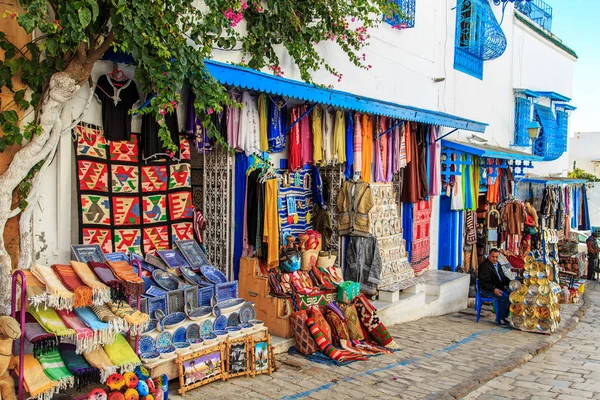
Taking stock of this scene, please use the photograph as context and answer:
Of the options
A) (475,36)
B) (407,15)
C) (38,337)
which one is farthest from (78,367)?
(475,36)

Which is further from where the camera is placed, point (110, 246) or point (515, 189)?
point (515, 189)

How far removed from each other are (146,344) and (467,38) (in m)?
11.9

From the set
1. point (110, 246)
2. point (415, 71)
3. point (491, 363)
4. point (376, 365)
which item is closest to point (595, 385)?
point (491, 363)

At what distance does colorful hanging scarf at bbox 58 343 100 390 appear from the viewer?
480 cm

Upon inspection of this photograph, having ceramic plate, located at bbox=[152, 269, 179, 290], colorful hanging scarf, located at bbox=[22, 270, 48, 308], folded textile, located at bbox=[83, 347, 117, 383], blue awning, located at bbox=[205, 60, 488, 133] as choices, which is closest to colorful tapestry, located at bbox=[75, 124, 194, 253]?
ceramic plate, located at bbox=[152, 269, 179, 290]

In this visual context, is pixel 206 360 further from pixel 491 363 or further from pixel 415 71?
pixel 415 71

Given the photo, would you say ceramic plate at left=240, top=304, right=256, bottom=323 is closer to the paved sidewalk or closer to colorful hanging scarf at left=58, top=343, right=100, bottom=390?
the paved sidewalk

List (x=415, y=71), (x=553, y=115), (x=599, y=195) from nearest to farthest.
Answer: (x=415, y=71) → (x=553, y=115) → (x=599, y=195)

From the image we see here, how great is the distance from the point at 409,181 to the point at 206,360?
6.41 meters

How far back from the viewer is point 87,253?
19.5 feet

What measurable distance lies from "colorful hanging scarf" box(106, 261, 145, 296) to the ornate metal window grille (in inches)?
423

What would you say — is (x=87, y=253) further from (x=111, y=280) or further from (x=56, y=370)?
(x=56, y=370)

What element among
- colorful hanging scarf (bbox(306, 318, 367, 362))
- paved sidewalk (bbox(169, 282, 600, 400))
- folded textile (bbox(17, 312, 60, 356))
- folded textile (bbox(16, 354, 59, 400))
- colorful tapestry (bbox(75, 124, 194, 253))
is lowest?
paved sidewalk (bbox(169, 282, 600, 400))

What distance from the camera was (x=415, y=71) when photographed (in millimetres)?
12047
